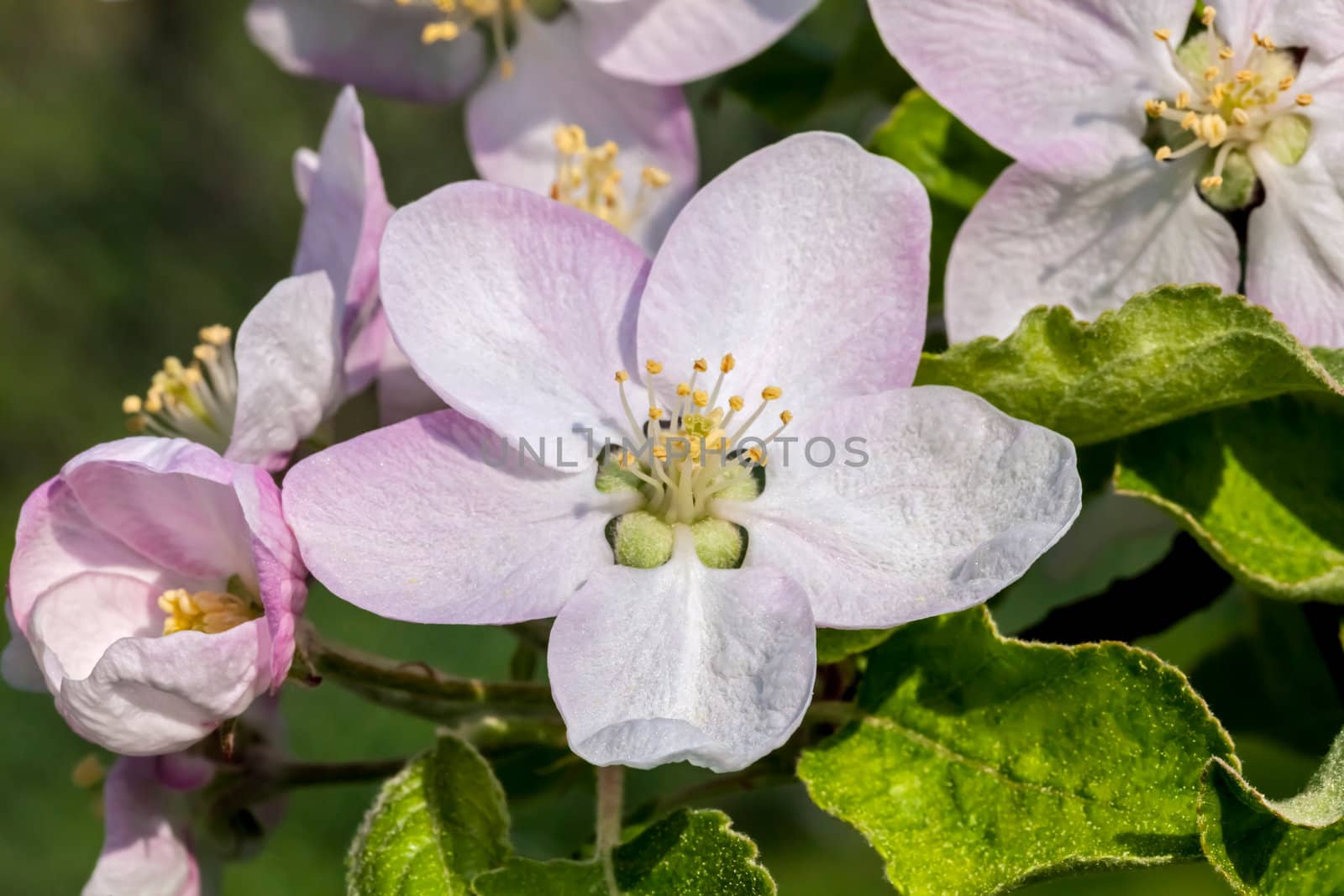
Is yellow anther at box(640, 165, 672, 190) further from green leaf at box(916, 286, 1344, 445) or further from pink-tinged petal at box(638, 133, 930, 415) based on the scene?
green leaf at box(916, 286, 1344, 445)

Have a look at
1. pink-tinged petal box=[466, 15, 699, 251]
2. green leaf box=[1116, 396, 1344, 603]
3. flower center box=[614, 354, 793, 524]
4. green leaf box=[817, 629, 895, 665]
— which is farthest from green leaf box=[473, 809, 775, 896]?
pink-tinged petal box=[466, 15, 699, 251]

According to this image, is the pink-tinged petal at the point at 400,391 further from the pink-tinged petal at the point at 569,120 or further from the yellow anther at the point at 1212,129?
the yellow anther at the point at 1212,129

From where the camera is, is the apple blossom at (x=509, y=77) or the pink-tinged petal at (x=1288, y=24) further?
the apple blossom at (x=509, y=77)

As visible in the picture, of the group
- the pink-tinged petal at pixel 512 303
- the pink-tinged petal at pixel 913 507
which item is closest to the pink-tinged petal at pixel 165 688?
the pink-tinged petal at pixel 512 303

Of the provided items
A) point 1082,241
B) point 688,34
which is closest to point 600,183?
point 688,34

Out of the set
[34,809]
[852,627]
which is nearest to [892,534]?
[852,627]

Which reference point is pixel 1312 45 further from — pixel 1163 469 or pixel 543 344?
pixel 543 344

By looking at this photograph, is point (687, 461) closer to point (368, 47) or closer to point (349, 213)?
point (349, 213)
